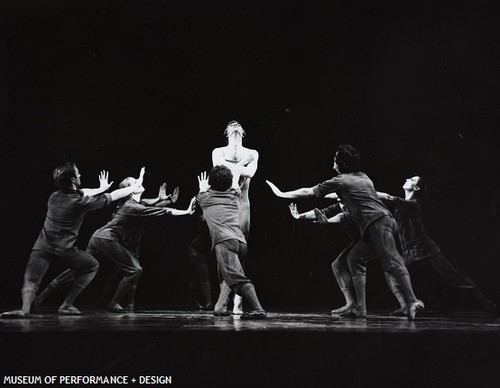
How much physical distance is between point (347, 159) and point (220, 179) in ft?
3.44

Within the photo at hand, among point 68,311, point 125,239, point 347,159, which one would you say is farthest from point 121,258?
point 347,159

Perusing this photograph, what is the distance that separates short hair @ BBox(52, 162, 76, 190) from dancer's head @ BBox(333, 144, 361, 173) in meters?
2.19

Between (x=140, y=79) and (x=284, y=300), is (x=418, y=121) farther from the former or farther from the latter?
(x=140, y=79)

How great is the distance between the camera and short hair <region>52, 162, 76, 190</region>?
4.91m

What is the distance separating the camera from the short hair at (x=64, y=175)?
16.1ft

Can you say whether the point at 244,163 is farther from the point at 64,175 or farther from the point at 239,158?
the point at 64,175

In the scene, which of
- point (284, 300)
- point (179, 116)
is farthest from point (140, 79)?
point (284, 300)

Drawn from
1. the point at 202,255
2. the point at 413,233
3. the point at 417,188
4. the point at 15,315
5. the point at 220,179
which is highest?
the point at 417,188

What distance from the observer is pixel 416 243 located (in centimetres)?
575

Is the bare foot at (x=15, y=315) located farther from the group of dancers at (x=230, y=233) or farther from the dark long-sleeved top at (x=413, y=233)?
the dark long-sleeved top at (x=413, y=233)

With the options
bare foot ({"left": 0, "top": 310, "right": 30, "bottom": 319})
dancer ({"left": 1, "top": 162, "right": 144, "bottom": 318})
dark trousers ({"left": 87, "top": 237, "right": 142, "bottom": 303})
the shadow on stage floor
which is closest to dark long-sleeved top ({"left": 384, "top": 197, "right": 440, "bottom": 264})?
the shadow on stage floor

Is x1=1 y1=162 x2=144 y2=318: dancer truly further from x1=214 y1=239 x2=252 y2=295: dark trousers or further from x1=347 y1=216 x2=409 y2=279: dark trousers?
x1=347 y1=216 x2=409 y2=279: dark trousers

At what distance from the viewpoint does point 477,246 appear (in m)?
6.96

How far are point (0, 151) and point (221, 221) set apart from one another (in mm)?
3561
